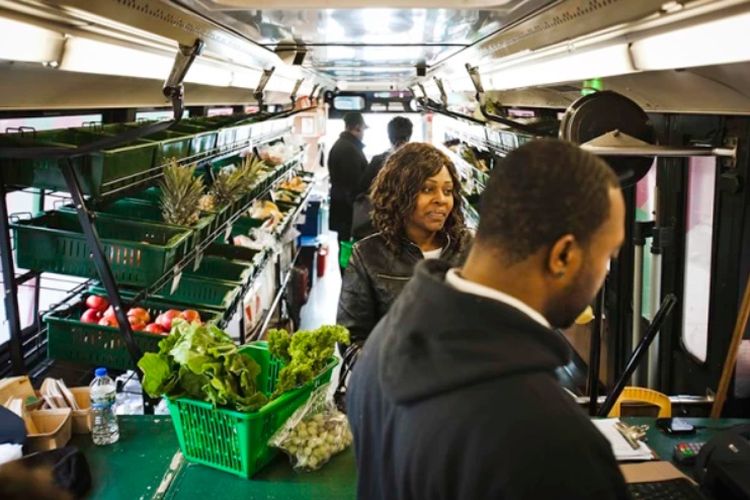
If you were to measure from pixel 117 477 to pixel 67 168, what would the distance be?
1083mm

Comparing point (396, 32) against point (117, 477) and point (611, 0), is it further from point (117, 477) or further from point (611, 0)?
point (117, 477)

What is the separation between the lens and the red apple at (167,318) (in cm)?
320

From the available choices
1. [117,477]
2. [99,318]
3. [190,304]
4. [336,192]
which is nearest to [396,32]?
[190,304]

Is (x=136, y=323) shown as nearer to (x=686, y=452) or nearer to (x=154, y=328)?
(x=154, y=328)

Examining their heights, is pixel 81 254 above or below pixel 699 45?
below

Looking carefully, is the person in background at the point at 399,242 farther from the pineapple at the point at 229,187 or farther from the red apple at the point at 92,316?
the pineapple at the point at 229,187

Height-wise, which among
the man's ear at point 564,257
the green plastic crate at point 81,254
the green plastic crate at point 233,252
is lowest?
the green plastic crate at point 233,252

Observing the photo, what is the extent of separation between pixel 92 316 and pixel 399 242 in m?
1.41

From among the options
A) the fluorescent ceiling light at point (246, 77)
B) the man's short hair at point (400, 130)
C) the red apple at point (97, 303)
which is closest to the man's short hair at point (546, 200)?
the red apple at point (97, 303)

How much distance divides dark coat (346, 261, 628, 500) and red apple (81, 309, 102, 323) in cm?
231

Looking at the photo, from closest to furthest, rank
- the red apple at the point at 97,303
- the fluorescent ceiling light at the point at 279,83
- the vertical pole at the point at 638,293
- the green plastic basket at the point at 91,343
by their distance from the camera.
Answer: the green plastic basket at the point at 91,343
the red apple at the point at 97,303
the vertical pole at the point at 638,293
the fluorescent ceiling light at the point at 279,83

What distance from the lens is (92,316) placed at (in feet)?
10.5

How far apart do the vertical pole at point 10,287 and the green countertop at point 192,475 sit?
0.44 m

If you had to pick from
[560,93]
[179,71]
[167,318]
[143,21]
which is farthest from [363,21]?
[560,93]
